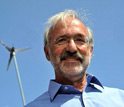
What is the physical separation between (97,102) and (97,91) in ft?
1.11

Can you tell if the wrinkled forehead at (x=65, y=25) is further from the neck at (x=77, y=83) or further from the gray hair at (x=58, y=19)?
the neck at (x=77, y=83)

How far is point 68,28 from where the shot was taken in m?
4.73

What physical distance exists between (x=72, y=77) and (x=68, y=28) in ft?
3.10

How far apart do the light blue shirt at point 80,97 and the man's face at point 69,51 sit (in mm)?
286

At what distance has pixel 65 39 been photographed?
180 inches

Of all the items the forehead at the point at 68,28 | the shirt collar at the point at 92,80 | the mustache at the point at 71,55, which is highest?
the forehead at the point at 68,28

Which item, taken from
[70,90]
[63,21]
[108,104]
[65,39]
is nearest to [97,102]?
[108,104]

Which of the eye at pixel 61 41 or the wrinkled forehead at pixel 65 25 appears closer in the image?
the eye at pixel 61 41

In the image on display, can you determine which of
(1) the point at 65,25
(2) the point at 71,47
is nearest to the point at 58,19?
(1) the point at 65,25

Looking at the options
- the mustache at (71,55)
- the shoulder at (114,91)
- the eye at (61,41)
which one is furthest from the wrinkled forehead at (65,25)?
the shoulder at (114,91)

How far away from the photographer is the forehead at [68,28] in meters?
4.68

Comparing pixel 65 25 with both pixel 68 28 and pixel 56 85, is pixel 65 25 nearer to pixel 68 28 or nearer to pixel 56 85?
pixel 68 28

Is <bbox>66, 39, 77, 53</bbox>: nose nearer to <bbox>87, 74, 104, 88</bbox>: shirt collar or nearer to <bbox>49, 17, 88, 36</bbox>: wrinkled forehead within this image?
<bbox>49, 17, 88, 36</bbox>: wrinkled forehead

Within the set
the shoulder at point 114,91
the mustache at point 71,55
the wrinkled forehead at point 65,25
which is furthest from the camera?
the wrinkled forehead at point 65,25
